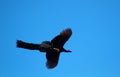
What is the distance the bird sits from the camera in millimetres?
15507

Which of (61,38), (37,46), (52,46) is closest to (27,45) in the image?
(37,46)

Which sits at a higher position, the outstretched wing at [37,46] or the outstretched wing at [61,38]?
the outstretched wing at [61,38]

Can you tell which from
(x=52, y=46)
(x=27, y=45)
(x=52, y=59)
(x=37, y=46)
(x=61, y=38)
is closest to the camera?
(x=52, y=46)

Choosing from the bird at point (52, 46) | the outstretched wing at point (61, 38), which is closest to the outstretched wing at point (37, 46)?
the bird at point (52, 46)

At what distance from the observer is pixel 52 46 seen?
15.7 m

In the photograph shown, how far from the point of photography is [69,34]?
59.4 ft

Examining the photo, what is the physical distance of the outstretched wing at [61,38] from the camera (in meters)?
16.3

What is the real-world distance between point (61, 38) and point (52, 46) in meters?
1.92

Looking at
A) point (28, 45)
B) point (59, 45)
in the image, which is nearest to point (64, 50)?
point (59, 45)

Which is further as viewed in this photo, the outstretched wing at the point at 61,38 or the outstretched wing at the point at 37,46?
the outstretched wing at the point at 61,38

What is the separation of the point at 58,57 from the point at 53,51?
1702 millimetres

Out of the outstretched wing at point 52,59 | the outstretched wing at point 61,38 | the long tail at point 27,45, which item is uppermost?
the outstretched wing at point 61,38

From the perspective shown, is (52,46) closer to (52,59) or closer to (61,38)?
(61,38)

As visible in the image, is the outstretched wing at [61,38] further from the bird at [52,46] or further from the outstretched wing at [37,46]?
the outstretched wing at [37,46]
